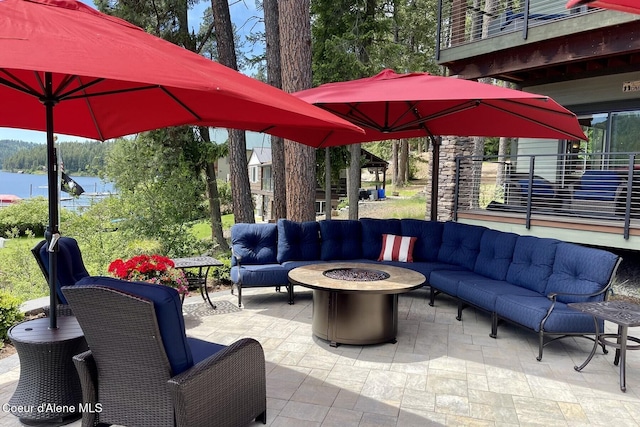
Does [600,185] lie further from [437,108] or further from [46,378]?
[46,378]

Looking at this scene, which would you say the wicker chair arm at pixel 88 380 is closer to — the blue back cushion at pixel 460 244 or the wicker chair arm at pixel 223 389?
the wicker chair arm at pixel 223 389

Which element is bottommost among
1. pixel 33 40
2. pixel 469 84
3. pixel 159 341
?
pixel 159 341

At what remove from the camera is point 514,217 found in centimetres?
759

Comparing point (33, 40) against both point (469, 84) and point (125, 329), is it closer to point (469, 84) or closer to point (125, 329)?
point (125, 329)

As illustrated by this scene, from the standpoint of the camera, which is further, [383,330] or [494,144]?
[494,144]

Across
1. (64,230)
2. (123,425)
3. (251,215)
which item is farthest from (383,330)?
(64,230)

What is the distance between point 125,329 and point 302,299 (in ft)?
12.8

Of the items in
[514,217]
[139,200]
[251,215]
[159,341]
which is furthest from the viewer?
[251,215]

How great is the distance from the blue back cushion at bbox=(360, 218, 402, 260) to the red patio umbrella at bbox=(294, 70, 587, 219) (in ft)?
3.08

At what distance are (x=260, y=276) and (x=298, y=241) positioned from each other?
0.83 meters

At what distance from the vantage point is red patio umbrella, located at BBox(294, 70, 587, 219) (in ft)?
13.5

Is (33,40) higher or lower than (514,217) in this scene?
higher

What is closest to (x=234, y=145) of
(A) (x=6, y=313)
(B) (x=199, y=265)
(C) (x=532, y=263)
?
(B) (x=199, y=265)

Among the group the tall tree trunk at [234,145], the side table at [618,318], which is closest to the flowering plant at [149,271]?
the side table at [618,318]
